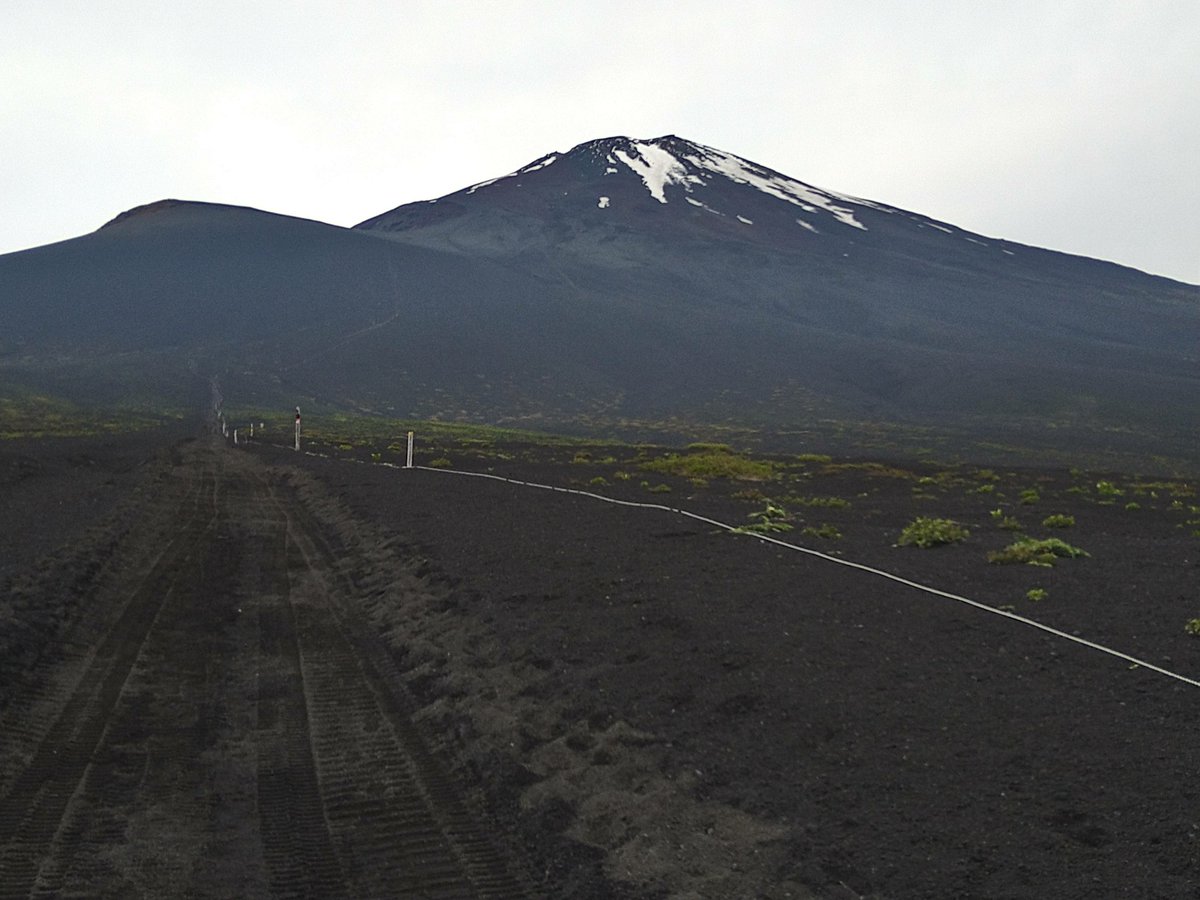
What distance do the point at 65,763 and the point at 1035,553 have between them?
13.4m

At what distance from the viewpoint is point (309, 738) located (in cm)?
766

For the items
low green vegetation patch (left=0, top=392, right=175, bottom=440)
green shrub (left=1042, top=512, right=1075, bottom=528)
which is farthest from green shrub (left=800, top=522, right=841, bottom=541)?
low green vegetation patch (left=0, top=392, right=175, bottom=440)

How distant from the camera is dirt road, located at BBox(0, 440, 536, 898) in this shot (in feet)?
18.6

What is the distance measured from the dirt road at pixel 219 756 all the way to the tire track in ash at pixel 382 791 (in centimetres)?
2

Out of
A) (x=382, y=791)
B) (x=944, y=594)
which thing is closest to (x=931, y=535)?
(x=944, y=594)

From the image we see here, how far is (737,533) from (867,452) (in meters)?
57.7

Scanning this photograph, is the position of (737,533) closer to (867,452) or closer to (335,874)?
(335,874)

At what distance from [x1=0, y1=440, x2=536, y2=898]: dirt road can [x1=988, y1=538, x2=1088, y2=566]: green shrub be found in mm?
8966

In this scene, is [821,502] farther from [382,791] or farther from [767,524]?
[382,791]

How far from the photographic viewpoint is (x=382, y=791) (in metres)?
6.76

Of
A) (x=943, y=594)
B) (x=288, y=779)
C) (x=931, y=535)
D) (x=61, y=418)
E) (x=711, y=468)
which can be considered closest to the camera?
(x=288, y=779)

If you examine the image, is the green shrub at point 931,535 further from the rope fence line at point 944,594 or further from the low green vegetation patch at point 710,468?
the low green vegetation patch at point 710,468

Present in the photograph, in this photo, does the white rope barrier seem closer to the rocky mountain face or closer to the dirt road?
the dirt road

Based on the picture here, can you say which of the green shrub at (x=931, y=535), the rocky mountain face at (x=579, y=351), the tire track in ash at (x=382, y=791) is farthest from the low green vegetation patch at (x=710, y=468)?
the rocky mountain face at (x=579, y=351)
